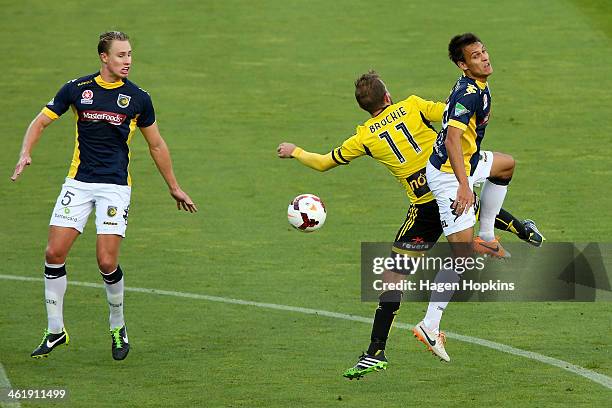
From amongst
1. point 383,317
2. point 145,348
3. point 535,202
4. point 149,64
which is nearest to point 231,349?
point 145,348

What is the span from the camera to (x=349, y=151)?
11.6 m

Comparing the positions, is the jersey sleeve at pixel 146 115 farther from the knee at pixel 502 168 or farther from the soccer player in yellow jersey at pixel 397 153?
the knee at pixel 502 168

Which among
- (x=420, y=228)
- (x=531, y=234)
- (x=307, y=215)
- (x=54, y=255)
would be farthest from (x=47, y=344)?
(x=531, y=234)

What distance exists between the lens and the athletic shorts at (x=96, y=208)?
11742 mm

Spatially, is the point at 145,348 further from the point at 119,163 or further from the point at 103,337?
the point at 119,163

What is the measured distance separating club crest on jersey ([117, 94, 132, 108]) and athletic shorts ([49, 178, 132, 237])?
68 centimetres

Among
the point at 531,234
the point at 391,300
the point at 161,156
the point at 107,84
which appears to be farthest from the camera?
the point at 531,234

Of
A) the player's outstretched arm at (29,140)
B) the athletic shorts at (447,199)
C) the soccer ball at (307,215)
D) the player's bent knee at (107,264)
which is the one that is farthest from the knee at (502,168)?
the player's outstretched arm at (29,140)

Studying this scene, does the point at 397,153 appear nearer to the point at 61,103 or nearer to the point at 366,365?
the point at 366,365

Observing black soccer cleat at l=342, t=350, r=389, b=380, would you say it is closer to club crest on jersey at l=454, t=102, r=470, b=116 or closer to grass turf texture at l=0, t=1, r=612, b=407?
grass turf texture at l=0, t=1, r=612, b=407

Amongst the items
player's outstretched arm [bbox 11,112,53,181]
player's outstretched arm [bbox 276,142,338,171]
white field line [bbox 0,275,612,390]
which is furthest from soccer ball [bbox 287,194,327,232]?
player's outstretched arm [bbox 11,112,53,181]

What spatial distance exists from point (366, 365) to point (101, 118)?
9.72 feet

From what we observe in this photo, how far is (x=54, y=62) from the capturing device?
81.4 feet

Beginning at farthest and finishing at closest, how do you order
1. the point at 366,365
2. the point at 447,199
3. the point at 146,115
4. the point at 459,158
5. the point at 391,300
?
the point at 146,115
the point at 391,300
the point at 447,199
the point at 366,365
the point at 459,158
